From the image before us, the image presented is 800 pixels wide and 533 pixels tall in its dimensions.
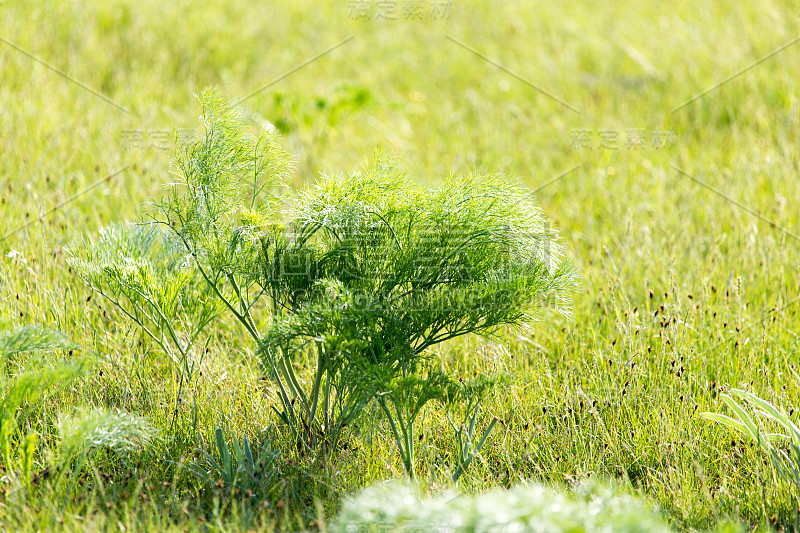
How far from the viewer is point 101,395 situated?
3.15 meters

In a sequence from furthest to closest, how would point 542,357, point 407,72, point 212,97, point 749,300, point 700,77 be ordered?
point 407,72 → point 700,77 → point 749,300 → point 542,357 → point 212,97

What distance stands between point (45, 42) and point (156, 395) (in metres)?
4.40

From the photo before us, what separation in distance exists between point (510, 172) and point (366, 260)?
3020 mm

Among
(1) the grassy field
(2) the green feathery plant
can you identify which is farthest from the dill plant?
(1) the grassy field

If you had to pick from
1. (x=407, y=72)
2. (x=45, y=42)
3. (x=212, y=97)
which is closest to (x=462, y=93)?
(x=407, y=72)

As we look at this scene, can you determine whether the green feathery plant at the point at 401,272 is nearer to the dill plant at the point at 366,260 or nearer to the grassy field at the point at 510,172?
the dill plant at the point at 366,260

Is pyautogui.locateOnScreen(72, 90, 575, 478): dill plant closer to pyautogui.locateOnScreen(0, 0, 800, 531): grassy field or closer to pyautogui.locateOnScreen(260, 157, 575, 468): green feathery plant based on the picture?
pyautogui.locateOnScreen(260, 157, 575, 468): green feathery plant

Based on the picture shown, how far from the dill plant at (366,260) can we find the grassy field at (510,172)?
33 cm

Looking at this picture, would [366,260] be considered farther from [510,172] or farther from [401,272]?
[510,172]

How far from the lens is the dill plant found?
2.49 metres

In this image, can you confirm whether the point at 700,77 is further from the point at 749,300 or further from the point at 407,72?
the point at 749,300

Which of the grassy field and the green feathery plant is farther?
the grassy field

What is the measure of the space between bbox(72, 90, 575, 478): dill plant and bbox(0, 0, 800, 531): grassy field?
33cm

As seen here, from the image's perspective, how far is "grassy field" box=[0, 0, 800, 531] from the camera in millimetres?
2857
